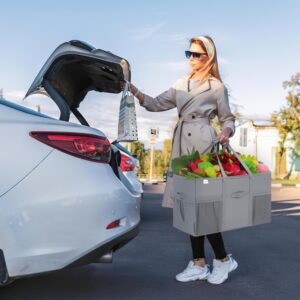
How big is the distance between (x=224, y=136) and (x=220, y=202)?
24.3 inches

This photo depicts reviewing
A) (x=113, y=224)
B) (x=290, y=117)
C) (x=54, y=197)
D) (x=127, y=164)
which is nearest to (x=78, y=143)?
(x=54, y=197)

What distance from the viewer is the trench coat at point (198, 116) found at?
4.27m

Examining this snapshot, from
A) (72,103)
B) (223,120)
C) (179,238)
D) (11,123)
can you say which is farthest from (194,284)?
(179,238)

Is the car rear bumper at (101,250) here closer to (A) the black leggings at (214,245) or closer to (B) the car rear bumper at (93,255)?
(B) the car rear bumper at (93,255)

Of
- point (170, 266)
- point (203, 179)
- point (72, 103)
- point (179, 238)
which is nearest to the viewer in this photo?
point (203, 179)

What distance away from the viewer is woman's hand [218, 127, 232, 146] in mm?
4195

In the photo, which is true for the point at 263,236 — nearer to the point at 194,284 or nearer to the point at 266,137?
the point at 194,284

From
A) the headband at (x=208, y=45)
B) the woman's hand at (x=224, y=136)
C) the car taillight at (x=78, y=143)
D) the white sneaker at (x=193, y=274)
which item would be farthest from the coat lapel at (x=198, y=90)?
the white sneaker at (x=193, y=274)

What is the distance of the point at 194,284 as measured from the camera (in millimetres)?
4223

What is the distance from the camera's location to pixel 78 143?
10.4 feet

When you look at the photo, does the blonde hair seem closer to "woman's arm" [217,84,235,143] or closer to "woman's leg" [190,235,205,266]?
"woman's arm" [217,84,235,143]

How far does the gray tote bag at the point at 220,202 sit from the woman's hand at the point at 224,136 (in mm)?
161

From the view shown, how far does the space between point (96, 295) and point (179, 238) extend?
10.2 feet

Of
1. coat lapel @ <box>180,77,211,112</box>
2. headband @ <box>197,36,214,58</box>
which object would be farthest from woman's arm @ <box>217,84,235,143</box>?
headband @ <box>197,36,214,58</box>
